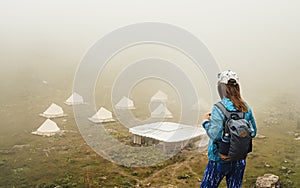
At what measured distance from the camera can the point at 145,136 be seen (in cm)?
1188

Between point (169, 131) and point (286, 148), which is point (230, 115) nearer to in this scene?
point (169, 131)

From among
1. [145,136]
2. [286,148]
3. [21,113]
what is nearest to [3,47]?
[21,113]

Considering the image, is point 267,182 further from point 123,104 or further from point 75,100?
point 75,100

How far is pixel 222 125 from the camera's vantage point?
11.8 ft

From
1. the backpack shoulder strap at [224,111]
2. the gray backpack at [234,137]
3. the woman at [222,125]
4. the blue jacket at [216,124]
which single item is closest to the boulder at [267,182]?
the woman at [222,125]

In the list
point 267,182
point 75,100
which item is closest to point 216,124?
point 267,182

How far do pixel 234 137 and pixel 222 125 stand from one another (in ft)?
0.75

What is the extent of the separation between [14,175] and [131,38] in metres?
5.92

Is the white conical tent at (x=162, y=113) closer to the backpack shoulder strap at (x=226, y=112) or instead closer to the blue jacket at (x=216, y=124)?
the blue jacket at (x=216, y=124)

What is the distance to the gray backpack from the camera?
3.43 m

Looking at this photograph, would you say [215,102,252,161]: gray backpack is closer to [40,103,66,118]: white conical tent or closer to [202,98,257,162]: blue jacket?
[202,98,257,162]: blue jacket

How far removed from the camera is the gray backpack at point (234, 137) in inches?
135

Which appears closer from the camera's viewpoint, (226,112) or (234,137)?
(234,137)

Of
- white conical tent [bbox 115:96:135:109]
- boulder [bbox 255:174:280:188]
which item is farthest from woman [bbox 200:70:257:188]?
white conical tent [bbox 115:96:135:109]
